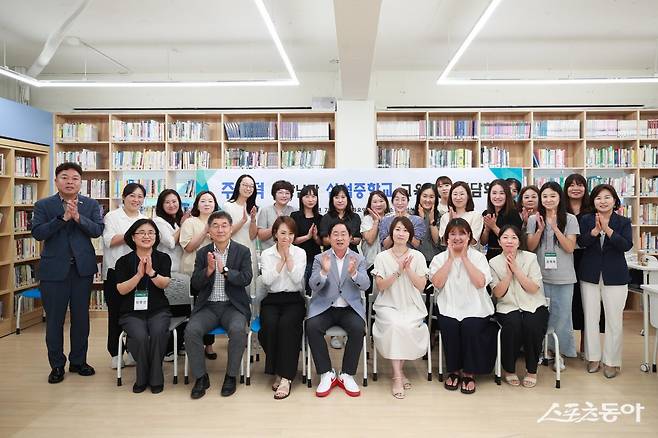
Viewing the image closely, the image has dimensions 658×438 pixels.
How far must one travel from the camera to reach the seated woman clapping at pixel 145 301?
3.32 metres

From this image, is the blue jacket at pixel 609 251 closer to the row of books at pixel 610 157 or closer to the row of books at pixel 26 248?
the row of books at pixel 610 157

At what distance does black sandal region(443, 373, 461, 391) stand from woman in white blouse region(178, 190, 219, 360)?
6.39ft

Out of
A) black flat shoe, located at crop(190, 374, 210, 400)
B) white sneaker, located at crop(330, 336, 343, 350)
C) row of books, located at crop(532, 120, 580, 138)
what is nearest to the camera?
black flat shoe, located at crop(190, 374, 210, 400)

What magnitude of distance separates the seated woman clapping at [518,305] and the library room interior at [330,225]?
2cm

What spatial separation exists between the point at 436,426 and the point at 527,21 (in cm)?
416

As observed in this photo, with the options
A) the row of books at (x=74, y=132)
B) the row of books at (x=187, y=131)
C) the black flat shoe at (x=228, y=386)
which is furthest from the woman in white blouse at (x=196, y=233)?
the row of books at (x=74, y=132)

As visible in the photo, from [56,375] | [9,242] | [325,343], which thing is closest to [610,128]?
[325,343]

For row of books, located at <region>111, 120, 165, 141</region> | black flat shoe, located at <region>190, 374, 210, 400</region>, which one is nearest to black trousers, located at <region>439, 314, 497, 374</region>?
black flat shoe, located at <region>190, 374, 210, 400</region>

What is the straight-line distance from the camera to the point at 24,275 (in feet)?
17.9

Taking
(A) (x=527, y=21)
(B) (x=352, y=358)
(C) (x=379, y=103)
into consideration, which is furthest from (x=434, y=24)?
(B) (x=352, y=358)

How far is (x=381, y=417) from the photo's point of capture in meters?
2.91

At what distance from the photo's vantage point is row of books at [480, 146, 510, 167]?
6129mm

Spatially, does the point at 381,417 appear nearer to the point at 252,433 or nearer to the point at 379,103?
the point at 252,433

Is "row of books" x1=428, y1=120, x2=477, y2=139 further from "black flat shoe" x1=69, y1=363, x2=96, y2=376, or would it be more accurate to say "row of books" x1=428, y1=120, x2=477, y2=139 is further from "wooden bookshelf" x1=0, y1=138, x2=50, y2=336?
"wooden bookshelf" x1=0, y1=138, x2=50, y2=336
